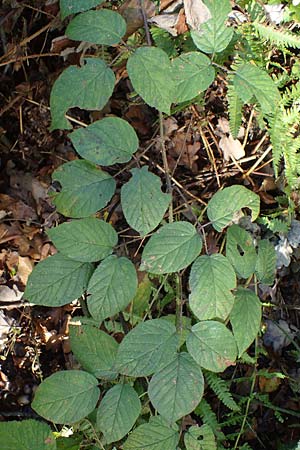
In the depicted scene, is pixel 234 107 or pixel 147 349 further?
pixel 234 107

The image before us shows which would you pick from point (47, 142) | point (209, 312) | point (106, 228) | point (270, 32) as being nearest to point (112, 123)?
point (106, 228)

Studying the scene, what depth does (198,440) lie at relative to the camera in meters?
1.43

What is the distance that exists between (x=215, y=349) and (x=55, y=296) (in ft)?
1.42

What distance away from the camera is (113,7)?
6.33ft

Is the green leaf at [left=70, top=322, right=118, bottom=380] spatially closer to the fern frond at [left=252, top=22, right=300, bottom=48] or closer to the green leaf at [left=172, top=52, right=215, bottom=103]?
the green leaf at [left=172, top=52, right=215, bottom=103]

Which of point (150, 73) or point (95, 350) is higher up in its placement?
point (150, 73)

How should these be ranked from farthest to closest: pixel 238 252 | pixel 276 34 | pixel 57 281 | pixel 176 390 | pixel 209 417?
pixel 209 417
pixel 276 34
pixel 238 252
pixel 57 281
pixel 176 390

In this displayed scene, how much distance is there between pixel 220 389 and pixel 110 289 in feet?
3.40

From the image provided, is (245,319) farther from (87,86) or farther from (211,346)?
(87,86)

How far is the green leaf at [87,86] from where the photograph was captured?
1328mm

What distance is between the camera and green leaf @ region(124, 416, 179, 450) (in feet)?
4.45

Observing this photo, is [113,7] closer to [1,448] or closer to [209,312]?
[209,312]

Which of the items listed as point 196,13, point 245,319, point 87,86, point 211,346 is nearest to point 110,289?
point 211,346

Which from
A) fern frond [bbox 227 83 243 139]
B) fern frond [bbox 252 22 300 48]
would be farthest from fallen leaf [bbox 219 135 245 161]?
fern frond [bbox 252 22 300 48]
